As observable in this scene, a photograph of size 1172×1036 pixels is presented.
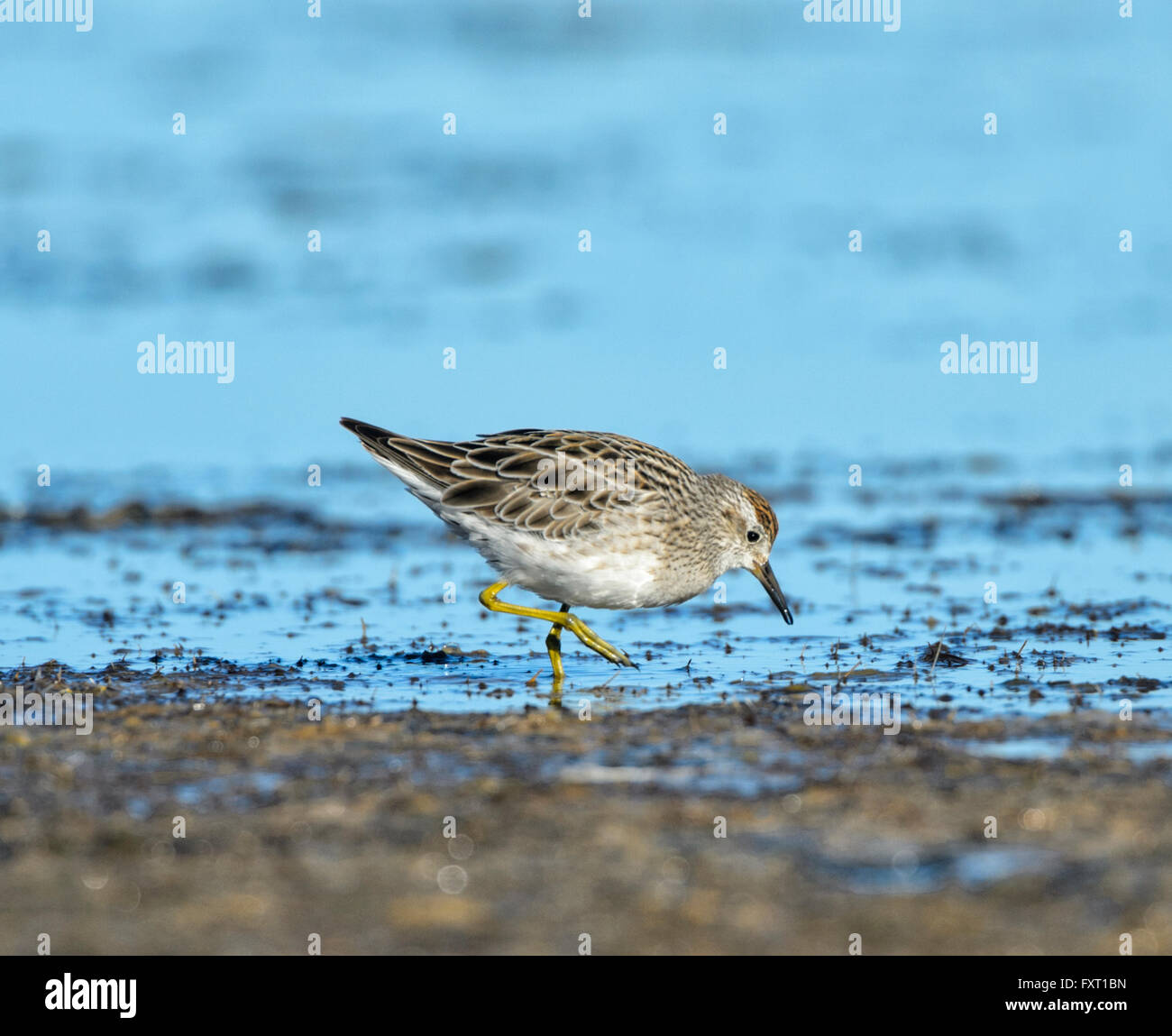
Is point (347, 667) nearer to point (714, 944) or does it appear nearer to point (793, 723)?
point (793, 723)

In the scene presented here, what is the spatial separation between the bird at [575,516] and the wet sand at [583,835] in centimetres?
186

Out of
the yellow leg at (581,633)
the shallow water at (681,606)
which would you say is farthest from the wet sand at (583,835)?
the yellow leg at (581,633)

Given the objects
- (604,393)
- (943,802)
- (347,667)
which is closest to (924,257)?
(604,393)

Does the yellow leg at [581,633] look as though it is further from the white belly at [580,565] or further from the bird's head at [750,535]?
the bird's head at [750,535]

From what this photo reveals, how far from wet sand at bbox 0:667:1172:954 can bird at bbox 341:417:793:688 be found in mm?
1862

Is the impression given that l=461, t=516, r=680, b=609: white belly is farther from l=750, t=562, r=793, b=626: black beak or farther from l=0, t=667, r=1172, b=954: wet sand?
l=0, t=667, r=1172, b=954: wet sand

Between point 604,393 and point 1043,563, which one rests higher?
point 604,393

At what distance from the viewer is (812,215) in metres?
29.0

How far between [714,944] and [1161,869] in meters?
1.76

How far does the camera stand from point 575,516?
10.8 m

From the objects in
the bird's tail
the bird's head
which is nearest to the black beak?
the bird's head

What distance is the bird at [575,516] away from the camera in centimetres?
1076

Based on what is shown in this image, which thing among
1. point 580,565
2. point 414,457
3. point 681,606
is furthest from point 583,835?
A: point 681,606

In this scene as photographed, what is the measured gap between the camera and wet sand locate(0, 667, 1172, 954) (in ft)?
19.2
